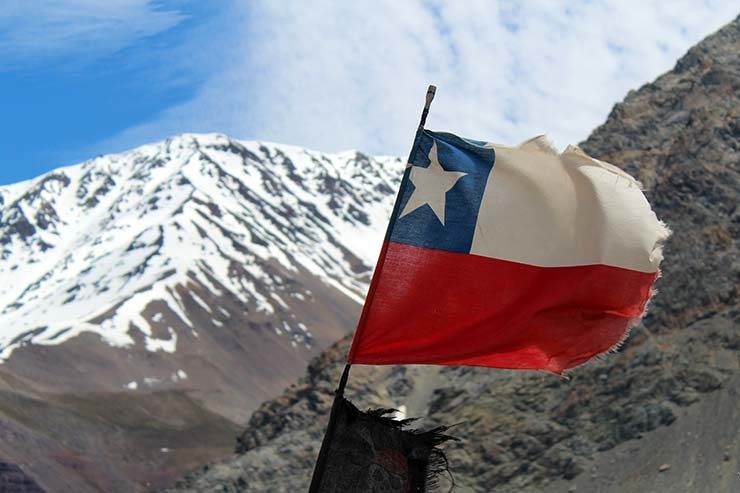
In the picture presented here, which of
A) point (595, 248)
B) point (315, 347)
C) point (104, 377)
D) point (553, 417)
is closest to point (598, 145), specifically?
point (553, 417)

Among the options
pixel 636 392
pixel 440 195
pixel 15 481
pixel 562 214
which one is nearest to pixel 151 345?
pixel 15 481

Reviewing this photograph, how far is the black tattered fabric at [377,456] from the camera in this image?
6.99 m

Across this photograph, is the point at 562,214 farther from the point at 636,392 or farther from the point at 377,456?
the point at 636,392

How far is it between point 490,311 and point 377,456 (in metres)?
1.43

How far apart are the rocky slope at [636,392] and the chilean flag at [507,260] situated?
31.0 metres

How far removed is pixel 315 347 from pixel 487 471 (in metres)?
118

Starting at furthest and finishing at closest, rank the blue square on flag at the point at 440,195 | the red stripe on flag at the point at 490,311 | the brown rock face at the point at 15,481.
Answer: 1. the brown rock face at the point at 15,481
2. the blue square on flag at the point at 440,195
3. the red stripe on flag at the point at 490,311

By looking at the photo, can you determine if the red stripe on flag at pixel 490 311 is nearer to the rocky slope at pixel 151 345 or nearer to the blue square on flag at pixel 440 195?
the blue square on flag at pixel 440 195

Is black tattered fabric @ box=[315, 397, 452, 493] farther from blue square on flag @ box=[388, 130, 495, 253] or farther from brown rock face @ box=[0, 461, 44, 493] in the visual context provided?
brown rock face @ box=[0, 461, 44, 493]

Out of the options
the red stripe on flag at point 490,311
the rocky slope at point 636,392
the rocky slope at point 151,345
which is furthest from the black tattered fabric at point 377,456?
the rocky slope at point 151,345

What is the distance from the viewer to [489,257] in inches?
312

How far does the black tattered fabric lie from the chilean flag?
519 millimetres

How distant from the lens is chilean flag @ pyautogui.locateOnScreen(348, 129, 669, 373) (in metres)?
7.70

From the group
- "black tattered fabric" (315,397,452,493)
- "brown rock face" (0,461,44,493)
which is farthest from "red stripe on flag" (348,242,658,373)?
"brown rock face" (0,461,44,493)
